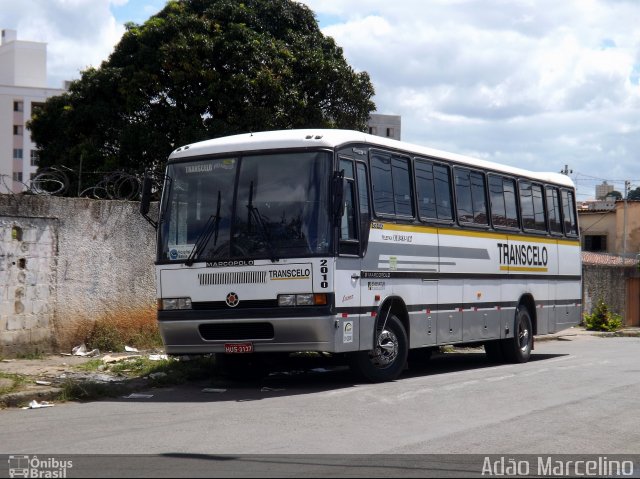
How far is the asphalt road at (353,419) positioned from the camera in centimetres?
876

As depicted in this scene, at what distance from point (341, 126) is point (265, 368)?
626 inches

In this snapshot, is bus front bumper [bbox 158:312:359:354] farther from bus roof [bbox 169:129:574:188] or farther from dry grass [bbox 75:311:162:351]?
dry grass [bbox 75:311:162:351]

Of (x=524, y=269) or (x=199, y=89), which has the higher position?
(x=199, y=89)

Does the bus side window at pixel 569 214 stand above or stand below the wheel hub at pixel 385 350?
above

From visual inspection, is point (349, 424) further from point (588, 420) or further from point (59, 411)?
point (59, 411)

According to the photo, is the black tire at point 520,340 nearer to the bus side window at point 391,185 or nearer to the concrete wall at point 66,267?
the bus side window at point 391,185

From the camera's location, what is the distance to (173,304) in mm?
13438

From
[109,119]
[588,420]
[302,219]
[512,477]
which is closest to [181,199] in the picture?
[302,219]

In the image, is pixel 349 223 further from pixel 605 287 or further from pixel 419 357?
pixel 605 287

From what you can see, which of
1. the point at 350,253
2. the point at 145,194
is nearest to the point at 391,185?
the point at 350,253

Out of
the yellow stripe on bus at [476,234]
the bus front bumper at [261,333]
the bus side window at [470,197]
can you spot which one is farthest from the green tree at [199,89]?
the bus front bumper at [261,333]

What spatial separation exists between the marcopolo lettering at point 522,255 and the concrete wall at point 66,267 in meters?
6.38

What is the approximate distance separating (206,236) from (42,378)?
293 centimetres

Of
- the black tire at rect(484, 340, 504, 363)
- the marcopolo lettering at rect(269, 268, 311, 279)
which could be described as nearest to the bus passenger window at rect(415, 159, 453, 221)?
the marcopolo lettering at rect(269, 268, 311, 279)
